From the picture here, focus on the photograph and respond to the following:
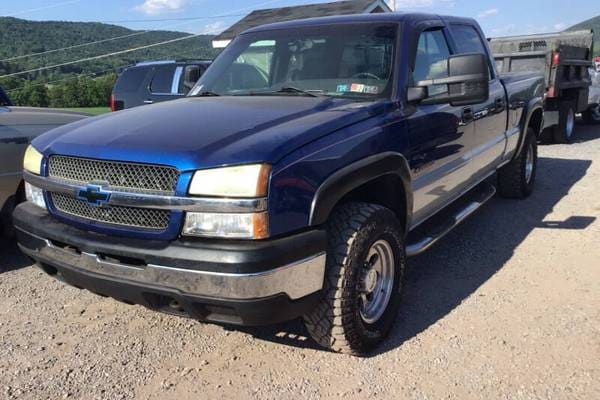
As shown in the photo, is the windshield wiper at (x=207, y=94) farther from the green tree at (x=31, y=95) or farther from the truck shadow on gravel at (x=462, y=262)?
the green tree at (x=31, y=95)

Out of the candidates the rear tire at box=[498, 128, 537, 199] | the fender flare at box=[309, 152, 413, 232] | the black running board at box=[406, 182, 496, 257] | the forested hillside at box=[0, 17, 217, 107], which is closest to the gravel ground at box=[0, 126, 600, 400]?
the black running board at box=[406, 182, 496, 257]

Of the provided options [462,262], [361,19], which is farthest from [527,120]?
[361,19]

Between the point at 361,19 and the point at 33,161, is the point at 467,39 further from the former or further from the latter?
the point at 33,161

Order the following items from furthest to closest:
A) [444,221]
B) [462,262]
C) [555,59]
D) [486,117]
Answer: [555,59], [486,117], [462,262], [444,221]

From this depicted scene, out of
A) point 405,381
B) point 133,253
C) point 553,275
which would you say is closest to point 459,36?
point 553,275

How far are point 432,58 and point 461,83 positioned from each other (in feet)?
2.51

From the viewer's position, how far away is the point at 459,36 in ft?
15.1

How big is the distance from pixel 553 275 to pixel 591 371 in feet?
4.53

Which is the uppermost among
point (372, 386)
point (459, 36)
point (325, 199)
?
point (459, 36)

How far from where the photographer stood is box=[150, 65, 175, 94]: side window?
9.74 m

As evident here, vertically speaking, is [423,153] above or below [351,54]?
below

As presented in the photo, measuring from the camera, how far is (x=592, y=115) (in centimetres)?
1324

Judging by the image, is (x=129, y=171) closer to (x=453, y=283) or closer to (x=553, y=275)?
(x=453, y=283)

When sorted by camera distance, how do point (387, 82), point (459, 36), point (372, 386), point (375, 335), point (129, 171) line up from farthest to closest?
point (459, 36)
point (387, 82)
point (375, 335)
point (372, 386)
point (129, 171)
